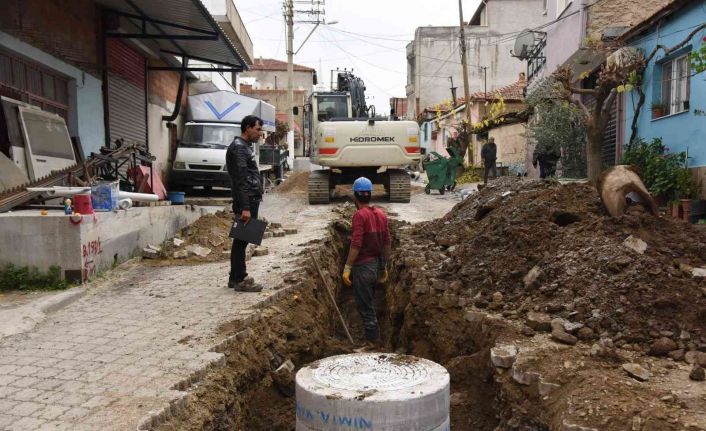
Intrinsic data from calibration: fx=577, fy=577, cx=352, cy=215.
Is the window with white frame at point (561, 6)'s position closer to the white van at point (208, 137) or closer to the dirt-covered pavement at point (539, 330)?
the white van at point (208, 137)

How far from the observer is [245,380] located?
13.9 ft

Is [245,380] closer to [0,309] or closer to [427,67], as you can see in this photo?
[0,309]

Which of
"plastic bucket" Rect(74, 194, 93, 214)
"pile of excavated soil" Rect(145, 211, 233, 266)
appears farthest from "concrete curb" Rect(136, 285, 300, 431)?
"pile of excavated soil" Rect(145, 211, 233, 266)

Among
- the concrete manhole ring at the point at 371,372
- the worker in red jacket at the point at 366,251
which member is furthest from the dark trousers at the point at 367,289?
the concrete manhole ring at the point at 371,372

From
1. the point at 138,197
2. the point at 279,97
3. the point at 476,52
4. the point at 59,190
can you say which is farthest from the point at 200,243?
the point at 279,97

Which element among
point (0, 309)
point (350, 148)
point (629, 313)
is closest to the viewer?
point (629, 313)

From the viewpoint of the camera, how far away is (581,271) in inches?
195

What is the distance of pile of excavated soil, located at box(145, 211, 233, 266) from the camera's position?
7944 millimetres

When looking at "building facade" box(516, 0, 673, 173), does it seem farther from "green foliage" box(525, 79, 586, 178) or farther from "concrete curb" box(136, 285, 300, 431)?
"concrete curb" box(136, 285, 300, 431)

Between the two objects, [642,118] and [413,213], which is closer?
[642,118]

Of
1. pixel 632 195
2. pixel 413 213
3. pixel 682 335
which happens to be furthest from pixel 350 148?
pixel 682 335

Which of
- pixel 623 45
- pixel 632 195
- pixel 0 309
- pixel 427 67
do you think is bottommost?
pixel 0 309

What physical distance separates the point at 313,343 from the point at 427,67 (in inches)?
1576

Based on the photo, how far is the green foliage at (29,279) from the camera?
584 cm
